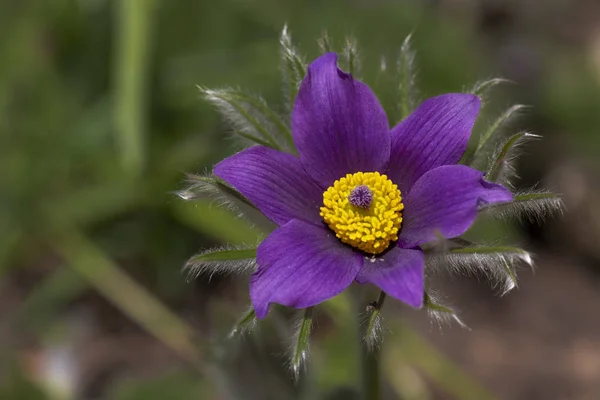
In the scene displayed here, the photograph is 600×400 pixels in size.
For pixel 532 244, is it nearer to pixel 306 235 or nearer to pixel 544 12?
pixel 544 12

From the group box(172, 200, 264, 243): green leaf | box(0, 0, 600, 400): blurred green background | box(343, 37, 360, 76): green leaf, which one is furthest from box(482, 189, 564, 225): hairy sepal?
box(172, 200, 264, 243): green leaf

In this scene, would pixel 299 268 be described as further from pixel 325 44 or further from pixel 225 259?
pixel 325 44

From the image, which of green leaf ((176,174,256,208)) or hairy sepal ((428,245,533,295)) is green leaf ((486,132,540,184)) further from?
green leaf ((176,174,256,208))

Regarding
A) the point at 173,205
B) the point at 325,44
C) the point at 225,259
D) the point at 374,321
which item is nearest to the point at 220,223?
the point at 173,205

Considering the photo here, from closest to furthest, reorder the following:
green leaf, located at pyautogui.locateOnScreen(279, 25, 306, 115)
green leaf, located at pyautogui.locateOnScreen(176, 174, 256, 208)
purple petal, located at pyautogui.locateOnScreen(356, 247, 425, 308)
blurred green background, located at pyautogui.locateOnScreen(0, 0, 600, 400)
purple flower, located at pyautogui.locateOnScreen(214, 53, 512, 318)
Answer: purple petal, located at pyautogui.locateOnScreen(356, 247, 425, 308), purple flower, located at pyautogui.locateOnScreen(214, 53, 512, 318), green leaf, located at pyautogui.locateOnScreen(176, 174, 256, 208), green leaf, located at pyautogui.locateOnScreen(279, 25, 306, 115), blurred green background, located at pyautogui.locateOnScreen(0, 0, 600, 400)

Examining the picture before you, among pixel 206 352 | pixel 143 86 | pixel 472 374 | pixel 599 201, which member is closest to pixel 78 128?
pixel 143 86

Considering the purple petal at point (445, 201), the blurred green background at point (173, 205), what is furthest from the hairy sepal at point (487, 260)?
the blurred green background at point (173, 205)
